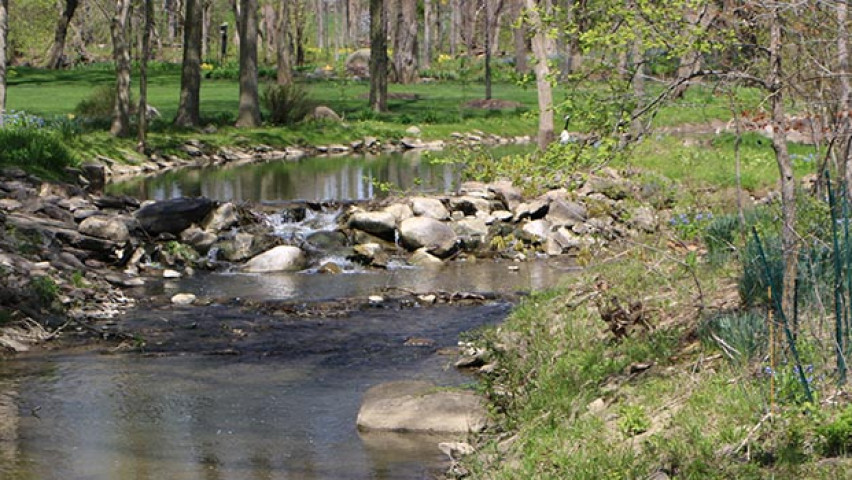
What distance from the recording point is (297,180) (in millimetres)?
28688

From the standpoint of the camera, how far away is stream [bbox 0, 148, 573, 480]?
29.0 ft

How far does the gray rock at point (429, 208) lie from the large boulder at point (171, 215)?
3.54 metres

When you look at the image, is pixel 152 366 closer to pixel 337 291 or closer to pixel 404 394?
pixel 404 394

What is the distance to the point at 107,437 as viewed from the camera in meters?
9.46

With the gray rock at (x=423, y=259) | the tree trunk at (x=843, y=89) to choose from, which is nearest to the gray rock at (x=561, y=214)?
the gray rock at (x=423, y=259)

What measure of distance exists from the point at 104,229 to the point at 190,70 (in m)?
17.0

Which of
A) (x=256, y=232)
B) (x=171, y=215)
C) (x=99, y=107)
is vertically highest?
(x=99, y=107)

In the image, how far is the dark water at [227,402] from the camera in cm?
878

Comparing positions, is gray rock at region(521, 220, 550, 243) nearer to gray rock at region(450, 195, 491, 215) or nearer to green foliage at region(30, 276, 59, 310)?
gray rock at region(450, 195, 491, 215)

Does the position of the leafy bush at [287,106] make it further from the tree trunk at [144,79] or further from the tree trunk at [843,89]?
the tree trunk at [843,89]

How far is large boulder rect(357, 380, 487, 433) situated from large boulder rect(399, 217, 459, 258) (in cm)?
935

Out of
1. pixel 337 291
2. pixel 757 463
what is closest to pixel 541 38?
pixel 337 291

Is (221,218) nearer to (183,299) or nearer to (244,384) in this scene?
(183,299)

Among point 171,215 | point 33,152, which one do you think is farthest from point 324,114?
point 171,215
